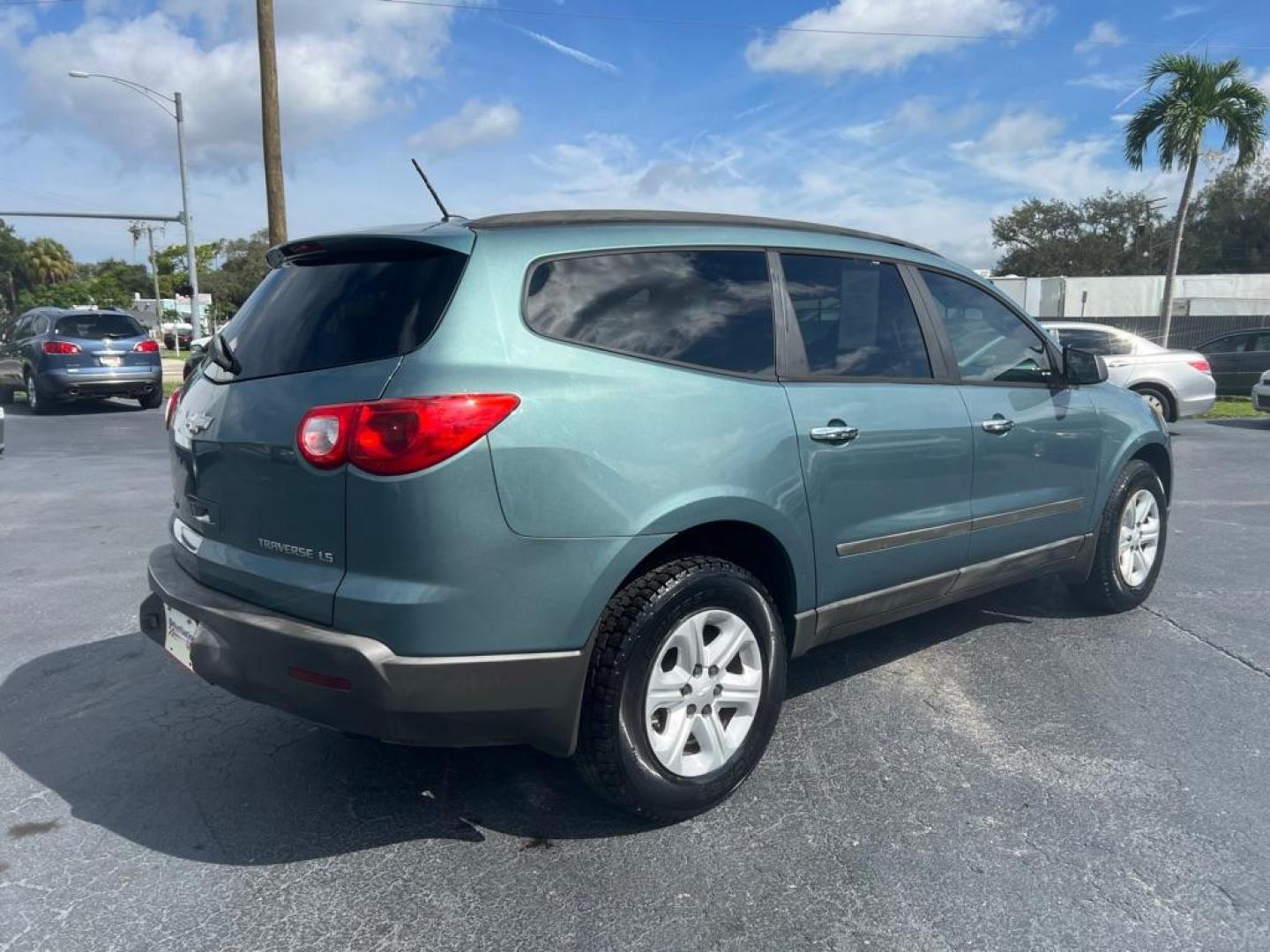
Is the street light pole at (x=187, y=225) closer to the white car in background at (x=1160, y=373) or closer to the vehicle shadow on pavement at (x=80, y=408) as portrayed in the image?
the vehicle shadow on pavement at (x=80, y=408)

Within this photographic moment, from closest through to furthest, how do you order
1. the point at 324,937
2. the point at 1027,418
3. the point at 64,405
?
1. the point at 324,937
2. the point at 1027,418
3. the point at 64,405

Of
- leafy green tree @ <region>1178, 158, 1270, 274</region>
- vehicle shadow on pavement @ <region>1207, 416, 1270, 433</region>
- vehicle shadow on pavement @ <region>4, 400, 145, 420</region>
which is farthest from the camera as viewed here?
leafy green tree @ <region>1178, 158, 1270, 274</region>

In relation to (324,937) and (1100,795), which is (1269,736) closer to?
(1100,795)

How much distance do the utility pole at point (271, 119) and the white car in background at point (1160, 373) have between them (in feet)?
39.3

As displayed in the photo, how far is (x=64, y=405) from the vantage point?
17.7 m

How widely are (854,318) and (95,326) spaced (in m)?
15.7

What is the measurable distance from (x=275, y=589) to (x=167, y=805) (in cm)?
95

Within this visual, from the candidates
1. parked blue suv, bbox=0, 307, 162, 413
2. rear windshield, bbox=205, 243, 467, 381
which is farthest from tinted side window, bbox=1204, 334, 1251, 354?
rear windshield, bbox=205, 243, 467, 381

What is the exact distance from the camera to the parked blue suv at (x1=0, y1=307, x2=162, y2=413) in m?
15.7

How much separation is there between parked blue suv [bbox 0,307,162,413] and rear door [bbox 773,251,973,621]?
50.0 ft

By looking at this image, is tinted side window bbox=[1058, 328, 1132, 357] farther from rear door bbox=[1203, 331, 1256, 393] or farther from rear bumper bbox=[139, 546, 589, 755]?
rear bumper bbox=[139, 546, 589, 755]

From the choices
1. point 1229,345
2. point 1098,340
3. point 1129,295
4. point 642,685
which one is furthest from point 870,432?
point 1129,295

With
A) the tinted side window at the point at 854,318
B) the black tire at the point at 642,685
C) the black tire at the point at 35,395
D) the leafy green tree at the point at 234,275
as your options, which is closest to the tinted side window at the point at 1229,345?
the tinted side window at the point at 854,318

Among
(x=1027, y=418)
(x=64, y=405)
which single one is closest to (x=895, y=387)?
(x=1027, y=418)
